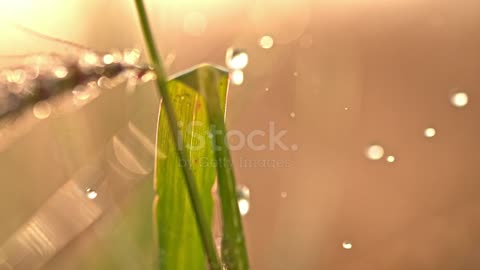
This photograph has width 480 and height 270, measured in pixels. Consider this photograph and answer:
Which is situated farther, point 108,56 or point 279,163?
point 279,163

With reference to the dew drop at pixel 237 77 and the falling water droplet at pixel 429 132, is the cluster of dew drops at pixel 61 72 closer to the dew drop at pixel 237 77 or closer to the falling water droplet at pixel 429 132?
the dew drop at pixel 237 77

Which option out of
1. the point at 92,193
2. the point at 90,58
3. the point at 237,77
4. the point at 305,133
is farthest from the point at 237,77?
the point at 90,58

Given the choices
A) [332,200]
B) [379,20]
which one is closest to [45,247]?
[332,200]

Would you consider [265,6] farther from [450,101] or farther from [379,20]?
[450,101]

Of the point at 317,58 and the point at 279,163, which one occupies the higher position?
the point at 317,58

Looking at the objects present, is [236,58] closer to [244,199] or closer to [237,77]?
[237,77]

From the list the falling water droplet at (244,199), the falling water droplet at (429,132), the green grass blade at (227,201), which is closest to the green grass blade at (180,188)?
the green grass blade at (227,201)

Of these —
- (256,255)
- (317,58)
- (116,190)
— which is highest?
(317,58)
